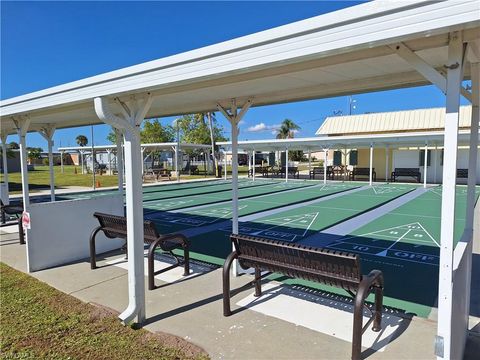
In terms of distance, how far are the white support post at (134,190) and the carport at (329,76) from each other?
0.01m

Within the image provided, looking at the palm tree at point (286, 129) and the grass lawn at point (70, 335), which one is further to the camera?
the palm tree at point (286, 129)

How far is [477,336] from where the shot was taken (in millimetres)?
3555

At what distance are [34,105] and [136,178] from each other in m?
2.63

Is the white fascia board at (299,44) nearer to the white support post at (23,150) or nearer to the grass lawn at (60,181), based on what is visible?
the white support post at (23,150)

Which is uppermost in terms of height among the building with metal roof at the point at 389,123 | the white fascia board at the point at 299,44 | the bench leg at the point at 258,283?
the building with metal roof at the point at 389,123

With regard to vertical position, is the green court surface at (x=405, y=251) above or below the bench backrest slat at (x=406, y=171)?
below

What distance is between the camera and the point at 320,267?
362 cm

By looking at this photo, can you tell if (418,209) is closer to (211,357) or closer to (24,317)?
(211,357)

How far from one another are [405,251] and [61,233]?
6.31 metres

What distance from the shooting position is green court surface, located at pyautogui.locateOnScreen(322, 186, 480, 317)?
4.56 meters

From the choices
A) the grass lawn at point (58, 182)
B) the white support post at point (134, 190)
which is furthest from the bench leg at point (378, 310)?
the grass lawn at point (58, 182)

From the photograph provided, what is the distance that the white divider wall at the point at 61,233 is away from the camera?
5.73 m

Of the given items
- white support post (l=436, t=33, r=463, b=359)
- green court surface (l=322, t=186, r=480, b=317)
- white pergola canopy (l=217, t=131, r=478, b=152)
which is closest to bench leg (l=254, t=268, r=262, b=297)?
green court surface (l=322, t=186, r=480, b=317)

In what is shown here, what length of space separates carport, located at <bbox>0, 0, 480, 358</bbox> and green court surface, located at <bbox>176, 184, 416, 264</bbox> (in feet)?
7.06
